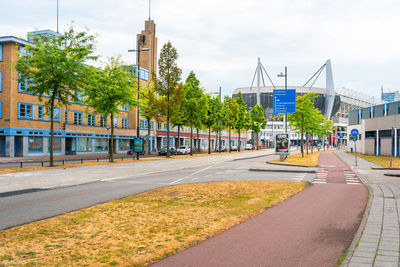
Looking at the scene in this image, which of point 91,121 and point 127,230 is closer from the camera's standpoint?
point 127,230

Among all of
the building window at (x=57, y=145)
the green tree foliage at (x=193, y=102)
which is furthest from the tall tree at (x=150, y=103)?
the building window at (x=57, y=145)

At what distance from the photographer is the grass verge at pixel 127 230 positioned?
212 inches

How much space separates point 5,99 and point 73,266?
4102 cm

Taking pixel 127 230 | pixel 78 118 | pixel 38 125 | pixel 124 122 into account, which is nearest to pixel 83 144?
pixel 78 118

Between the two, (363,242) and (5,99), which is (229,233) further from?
(5,99)

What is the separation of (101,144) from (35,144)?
538 inches

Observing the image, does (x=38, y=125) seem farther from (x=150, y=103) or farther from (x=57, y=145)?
(x=150, y=103)

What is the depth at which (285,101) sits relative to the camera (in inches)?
1369

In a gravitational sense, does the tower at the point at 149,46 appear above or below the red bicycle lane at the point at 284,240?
above

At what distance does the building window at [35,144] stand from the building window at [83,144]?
22.6ft

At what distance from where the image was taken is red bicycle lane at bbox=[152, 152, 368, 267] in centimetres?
530

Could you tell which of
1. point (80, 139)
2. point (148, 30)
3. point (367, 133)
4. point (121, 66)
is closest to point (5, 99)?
point (80, 139)

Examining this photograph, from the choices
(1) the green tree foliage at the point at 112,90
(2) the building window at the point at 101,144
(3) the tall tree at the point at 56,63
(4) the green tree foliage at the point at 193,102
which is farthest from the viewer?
(2) the building window at the point at 101,144

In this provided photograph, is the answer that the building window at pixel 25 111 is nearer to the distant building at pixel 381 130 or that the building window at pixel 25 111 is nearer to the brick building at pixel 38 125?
the brick building at pixel 38 125
